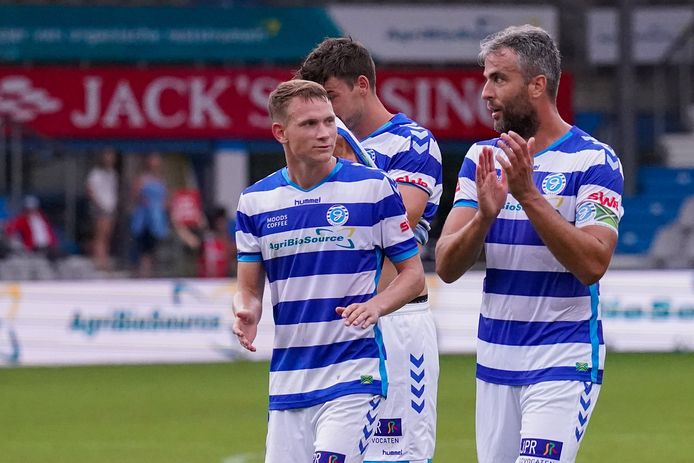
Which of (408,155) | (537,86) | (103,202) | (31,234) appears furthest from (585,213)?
(103,202)

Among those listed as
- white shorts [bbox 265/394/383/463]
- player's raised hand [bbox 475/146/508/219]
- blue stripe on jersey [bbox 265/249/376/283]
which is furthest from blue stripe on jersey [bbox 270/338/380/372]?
player's raised hand [bbox 475/146/508/219]

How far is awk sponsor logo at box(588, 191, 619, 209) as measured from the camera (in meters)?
5.38

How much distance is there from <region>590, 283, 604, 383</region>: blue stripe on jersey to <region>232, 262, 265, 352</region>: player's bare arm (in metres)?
1.23

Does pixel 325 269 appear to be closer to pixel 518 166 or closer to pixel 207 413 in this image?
pixel 518 166

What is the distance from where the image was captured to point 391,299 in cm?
543

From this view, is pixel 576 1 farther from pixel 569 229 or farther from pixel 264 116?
pixel 569 229

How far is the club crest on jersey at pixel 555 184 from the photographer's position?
215 inches

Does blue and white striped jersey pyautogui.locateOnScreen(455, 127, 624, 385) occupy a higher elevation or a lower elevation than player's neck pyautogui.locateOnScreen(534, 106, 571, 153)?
lower

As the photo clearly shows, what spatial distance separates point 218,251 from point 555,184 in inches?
628

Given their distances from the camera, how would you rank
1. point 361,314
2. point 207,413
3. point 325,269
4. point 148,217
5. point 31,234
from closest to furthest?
point 361,314 → point 325,269 → point 207,413 → point 31,234 → point 148,217

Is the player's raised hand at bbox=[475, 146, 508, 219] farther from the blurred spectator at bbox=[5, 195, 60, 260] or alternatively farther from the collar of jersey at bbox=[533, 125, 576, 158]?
the blurred spectator at bbox=[5, 195, 60, 260]

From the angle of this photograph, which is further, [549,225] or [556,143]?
[556,143]

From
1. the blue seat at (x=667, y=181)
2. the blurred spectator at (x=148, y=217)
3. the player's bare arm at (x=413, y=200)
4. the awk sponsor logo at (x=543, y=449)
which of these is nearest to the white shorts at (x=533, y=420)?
the awk sponsor logo at (x=543, y=449)

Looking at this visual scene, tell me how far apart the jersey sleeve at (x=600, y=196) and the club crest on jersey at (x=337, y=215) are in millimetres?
850
